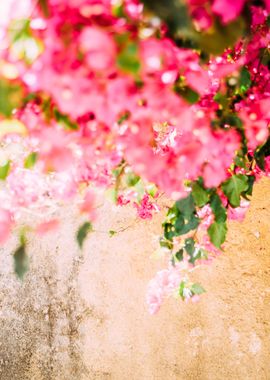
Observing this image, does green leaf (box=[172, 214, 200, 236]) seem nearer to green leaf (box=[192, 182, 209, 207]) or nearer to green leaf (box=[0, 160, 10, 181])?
green leaf (box=[192, 182, 209, 207])

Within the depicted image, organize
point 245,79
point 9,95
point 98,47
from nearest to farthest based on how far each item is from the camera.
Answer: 1. point 98,47
2. point 9,95
3. point 245,79

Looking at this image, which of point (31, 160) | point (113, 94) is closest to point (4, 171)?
point (31, 160)

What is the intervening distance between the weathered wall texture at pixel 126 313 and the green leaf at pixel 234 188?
105 cm

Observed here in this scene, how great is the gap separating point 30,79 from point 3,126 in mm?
141

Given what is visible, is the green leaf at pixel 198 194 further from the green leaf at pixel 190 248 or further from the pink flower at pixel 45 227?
the pink flower at pixel 45 227

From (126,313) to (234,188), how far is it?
152 cm

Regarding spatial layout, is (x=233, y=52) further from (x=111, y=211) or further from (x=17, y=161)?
(x=111, y=211)

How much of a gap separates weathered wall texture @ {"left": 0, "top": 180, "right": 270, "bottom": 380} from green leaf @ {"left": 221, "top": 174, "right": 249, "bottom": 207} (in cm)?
105

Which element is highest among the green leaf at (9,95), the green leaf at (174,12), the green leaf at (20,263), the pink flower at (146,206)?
the green leaf at (174,12)

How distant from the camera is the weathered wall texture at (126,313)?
236cm

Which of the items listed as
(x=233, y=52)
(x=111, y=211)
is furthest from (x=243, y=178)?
(x=111, y=211)

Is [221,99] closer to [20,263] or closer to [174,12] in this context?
[174,12]

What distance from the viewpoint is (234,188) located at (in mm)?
1396

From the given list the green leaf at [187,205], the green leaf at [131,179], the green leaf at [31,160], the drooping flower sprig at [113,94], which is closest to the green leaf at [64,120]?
the drooping flower sprig at [113,94]
